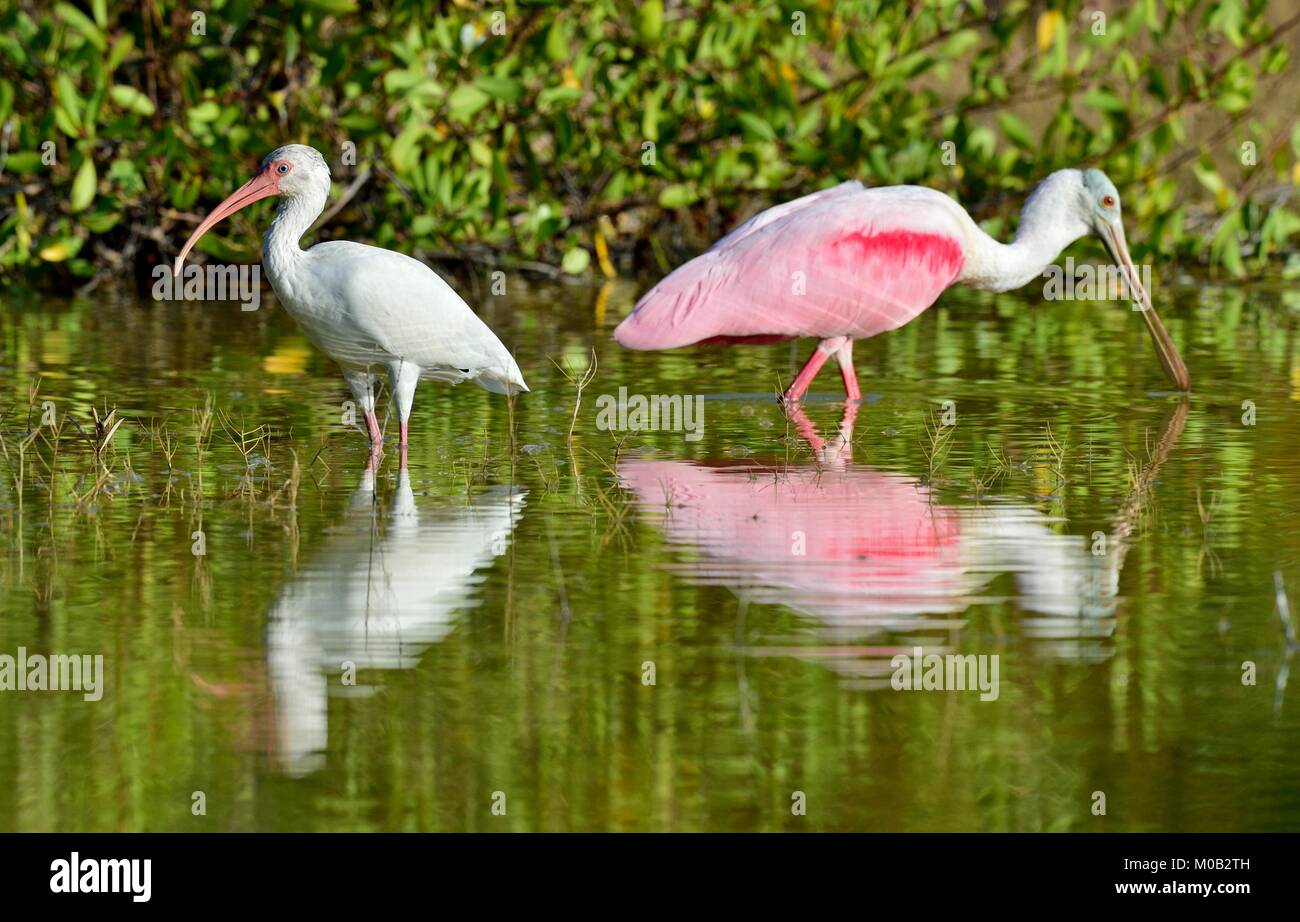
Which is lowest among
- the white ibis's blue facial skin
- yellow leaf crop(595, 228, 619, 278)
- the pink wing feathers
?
the pink wing feathers

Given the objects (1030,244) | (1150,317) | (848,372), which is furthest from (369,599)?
(1150,317)

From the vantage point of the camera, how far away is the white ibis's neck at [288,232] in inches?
344

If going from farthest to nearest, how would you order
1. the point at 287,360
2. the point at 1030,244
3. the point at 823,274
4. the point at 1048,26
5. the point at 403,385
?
the point at 1048,26, the point at 287,360, the point at 1030,244, the point at 823,274, the point at 403,385

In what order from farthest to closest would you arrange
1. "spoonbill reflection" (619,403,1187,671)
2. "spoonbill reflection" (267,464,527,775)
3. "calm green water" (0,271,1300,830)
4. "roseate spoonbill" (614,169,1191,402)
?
"roseate spoonbill" (614,169,1191,402)
"spoonbill reflection" (619,403,1187,671)
"spoonbill reflection" (267,464,527,775)
"calm green water" (0,271,1300,830)

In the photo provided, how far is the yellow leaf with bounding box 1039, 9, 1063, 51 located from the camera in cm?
1417

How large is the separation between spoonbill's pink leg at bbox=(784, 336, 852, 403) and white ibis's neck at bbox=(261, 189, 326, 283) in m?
2.30

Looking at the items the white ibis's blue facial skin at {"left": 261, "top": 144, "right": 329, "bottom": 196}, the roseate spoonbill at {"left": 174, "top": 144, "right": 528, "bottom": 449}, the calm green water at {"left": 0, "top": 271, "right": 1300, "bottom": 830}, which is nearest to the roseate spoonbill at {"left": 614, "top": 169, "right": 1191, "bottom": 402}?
the calm green water at {"left": 0, "top": 271, "right": 1300, "bottom": 830}

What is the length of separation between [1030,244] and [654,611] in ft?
16.9

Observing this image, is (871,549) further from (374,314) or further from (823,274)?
(823,274)

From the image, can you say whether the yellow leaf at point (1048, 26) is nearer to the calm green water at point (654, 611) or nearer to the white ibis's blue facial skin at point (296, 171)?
the calm green water at point (654, 611)

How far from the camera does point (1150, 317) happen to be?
11.0 m

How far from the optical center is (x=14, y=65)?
14.3 meters

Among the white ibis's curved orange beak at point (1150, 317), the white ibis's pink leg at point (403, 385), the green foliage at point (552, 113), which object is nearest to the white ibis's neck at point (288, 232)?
the white ibis's pink leg at point (403, 385)

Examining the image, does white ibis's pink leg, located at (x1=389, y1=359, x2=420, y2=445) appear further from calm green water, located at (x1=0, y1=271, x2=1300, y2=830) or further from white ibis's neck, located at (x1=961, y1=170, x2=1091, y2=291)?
white ibis's neck, located at (x1=961, y1=170, x2=1091, y2=291)
